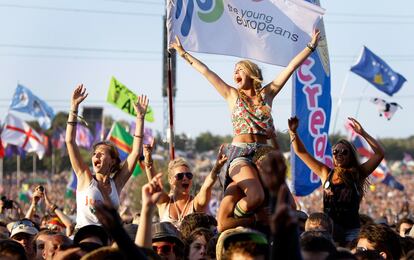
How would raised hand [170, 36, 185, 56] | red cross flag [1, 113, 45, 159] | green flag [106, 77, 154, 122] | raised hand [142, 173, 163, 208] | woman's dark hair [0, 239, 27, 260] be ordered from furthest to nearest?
red cross flag [1, 113, 45, 159]
green flag [106, 77, 154, 122]
raised hand [170, 36, 185, 56]
woman's dark hair [0, 239, 27, 260]
raised hand [142, 173, 163, 208]

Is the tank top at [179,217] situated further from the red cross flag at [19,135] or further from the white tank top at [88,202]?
the red cross flag at [19,135]

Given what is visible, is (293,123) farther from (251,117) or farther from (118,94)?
(118,94)

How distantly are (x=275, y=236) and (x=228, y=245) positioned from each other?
1111 mm

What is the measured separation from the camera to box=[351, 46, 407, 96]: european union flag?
865 inches

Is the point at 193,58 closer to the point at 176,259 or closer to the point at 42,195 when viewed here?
the point at 176,259

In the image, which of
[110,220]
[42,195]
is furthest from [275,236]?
[42,195]

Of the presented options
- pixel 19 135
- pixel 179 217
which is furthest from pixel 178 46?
pixel 19 135

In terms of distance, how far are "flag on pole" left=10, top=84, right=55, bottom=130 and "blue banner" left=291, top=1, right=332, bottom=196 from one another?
18.6 m

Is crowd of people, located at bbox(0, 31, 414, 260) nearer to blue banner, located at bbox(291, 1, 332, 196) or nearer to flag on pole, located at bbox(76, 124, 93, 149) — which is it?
blue banner, located at bbox(291, 1, 332, 196)

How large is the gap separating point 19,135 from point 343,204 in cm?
2408

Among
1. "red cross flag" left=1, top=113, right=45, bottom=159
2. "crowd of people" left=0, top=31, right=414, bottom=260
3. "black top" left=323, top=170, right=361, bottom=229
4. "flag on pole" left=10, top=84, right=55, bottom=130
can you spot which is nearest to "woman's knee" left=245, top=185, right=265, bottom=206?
"crowd of people" left=0, top=31, right=414, bottom=260

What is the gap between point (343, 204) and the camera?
780 cm

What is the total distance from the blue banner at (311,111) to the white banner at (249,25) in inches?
98.2

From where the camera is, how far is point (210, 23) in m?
9.29
